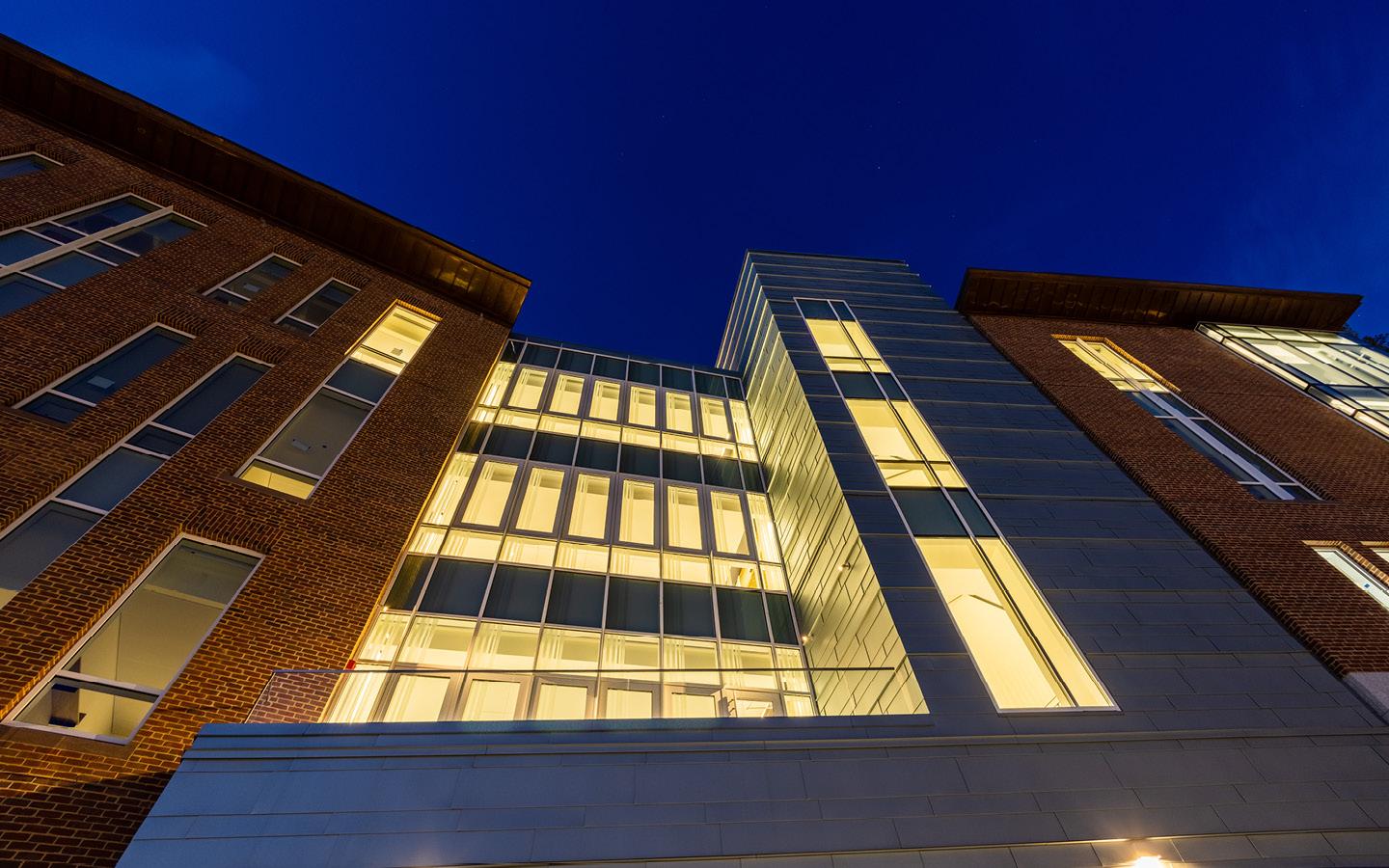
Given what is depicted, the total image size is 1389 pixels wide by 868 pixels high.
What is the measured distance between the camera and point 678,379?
26188mm

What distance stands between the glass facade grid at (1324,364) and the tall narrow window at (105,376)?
32775 millimetres

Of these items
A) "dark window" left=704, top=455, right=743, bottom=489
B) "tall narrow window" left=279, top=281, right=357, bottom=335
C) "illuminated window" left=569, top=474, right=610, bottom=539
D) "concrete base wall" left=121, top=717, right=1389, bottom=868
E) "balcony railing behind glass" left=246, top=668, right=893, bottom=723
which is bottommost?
"concrete base wall" left=121, top=717, right=1389, bottom=868

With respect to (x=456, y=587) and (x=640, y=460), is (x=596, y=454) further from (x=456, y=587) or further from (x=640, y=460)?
(x=456, y=587)

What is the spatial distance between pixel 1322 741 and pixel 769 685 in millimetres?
8259

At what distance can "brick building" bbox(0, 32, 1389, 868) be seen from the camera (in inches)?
311

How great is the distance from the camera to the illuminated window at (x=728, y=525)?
17.0 meters

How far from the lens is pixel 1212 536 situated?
13.9 metres

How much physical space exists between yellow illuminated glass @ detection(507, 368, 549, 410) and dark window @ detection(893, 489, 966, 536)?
12348 mm

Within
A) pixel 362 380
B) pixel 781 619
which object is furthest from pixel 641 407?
pixel 781 619

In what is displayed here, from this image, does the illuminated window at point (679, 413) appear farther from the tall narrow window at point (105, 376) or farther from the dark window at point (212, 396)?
the tall narrow window at point (105, 376)

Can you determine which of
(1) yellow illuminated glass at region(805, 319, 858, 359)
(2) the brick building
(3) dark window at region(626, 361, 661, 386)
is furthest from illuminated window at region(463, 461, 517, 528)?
(1) yellow illuminated glass at region(805, 319, 858, 359)

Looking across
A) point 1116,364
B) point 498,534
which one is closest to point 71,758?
point 498,534

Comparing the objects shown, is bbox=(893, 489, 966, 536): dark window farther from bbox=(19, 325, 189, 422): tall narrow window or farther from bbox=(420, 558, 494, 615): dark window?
bbox=(19, 325, 189, 422): tall narrow window

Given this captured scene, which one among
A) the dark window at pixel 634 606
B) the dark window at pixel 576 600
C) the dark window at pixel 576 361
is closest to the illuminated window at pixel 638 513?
the dark window at pixel 634 606
